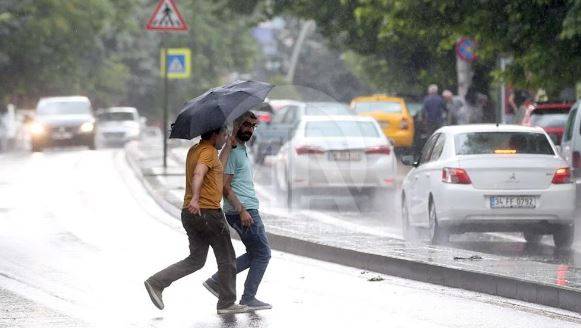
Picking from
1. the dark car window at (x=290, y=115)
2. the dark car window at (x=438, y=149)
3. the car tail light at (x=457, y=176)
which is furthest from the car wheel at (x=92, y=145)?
the car tail light at (x=457, y=176)

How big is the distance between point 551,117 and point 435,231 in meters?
10.8

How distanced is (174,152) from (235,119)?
30289 millimetres

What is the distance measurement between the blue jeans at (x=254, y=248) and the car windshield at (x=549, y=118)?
16.3 metres

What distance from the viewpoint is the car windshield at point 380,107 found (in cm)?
3769

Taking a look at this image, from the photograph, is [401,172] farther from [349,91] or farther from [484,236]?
[349,91]

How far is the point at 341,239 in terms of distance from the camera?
52.5 feet

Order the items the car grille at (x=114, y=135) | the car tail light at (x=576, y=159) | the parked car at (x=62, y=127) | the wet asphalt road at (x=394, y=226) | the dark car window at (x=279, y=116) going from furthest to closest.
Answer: the car grille at (x=114, y=135), the parked car at (x=62, y=127), the dark car window at (x=279, y=116), the car tail light at (x=576, y=159), the wet asphalt road at (x=394, y=226)

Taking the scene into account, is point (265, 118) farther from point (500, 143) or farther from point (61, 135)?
point (500, 143)

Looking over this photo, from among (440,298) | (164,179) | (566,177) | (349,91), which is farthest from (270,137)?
(349,91)

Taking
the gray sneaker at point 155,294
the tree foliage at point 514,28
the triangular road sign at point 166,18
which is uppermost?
the triangular road sign at point 166,18

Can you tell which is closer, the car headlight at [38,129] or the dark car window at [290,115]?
the dark car window at [290,115]

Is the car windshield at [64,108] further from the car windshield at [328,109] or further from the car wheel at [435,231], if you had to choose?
the car wheel at [435,231]

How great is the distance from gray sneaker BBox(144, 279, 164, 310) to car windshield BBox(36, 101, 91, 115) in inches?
1471

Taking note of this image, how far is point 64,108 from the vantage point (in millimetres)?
48125
